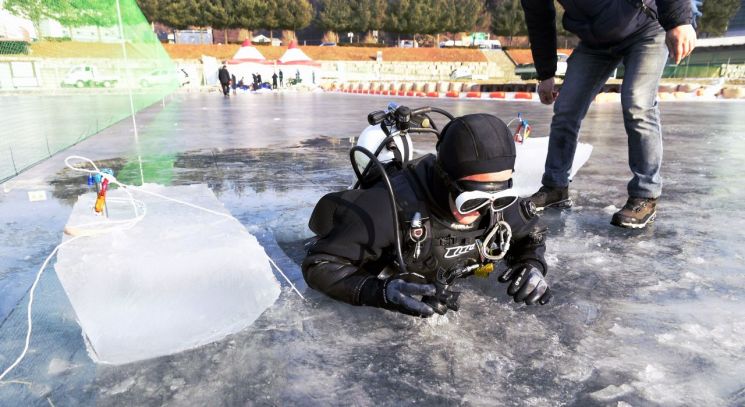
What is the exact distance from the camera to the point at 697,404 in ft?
4.29

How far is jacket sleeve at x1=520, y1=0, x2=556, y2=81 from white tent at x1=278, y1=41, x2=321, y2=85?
1497 inches

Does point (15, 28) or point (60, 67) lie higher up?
point (15, 28)

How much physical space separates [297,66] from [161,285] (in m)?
40.9

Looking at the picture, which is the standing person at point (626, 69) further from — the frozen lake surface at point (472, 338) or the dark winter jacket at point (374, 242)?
the dark winter jacket at point (374, 242)

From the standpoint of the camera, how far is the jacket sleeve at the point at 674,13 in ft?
8.02

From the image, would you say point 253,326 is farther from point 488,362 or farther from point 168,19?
point 168,19

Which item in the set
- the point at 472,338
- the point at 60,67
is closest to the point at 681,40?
the point at 472,338

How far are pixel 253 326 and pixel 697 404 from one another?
4.65ft

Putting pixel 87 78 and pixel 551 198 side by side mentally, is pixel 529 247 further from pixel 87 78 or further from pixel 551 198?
pixel 87 78

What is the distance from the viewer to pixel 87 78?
31.6ft

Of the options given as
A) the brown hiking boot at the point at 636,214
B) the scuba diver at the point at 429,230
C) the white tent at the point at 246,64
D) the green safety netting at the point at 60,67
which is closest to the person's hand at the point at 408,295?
the scuba diver at the point at 429,230

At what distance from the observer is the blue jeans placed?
282cm

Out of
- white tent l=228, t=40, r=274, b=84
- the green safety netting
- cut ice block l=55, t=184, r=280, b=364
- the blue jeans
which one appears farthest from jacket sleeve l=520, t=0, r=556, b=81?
white tent l=228, t=40, r=274, b=84

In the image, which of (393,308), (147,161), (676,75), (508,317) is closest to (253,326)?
(393,308)
